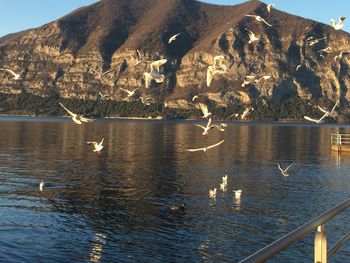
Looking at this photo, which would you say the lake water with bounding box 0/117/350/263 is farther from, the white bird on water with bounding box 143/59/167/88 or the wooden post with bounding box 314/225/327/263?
the wooden post with bounding box 314/225/327/263

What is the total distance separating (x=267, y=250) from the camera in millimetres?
4613

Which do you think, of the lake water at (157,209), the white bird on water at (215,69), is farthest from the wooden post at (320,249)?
the lake water at (157,209)

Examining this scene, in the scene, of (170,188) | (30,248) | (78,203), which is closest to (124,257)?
(30,248)

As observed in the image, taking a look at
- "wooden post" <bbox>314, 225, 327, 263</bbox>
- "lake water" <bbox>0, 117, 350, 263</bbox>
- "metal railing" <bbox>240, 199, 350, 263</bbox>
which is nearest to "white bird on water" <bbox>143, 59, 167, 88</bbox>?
"metal railing" <bbox>240, 199, 350, 263</bbox>

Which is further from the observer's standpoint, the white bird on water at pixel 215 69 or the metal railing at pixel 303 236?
the white bird on water at pixel 215 69

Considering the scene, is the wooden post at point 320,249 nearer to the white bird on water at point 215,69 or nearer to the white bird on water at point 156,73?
the white bird on water at point 215,69

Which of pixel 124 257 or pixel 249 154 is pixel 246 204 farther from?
pixel 249 154

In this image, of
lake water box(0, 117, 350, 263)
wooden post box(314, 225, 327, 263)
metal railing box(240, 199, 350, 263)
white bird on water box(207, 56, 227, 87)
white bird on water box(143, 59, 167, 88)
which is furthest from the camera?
lake water box(0, 117, 350, 263)

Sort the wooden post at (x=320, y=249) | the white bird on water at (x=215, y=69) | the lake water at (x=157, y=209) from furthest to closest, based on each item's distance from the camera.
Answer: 1. the lake water at (x=157, y=209)
2. the white bird on water at (x=215, y=69)
3. the wooden post at (x=320, y=249)

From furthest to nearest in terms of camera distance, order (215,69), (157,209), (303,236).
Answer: (157,209) → (215,69) → (303,236)

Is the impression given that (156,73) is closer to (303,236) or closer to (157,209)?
(303,236)

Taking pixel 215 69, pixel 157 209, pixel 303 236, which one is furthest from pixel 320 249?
pixel 157 209

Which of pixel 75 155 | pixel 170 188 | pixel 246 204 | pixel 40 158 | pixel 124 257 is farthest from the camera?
pixel 75 155

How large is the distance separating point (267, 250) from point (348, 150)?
9407cm
